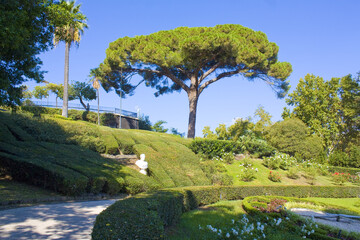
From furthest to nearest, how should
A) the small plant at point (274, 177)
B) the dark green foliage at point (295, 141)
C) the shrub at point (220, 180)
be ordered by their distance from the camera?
the dark green foliage at point (295, 141), the small plant at point (274, 177), the shrub at point (220, 180)

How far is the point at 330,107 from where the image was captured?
32.1 meters

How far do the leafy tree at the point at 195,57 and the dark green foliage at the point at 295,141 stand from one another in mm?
4130

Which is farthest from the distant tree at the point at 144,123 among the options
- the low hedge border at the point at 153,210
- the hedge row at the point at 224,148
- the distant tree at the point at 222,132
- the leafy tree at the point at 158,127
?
the low hedge border at the point at 153,210

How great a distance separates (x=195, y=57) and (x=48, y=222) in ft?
55.8

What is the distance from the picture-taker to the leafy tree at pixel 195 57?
20266 mm

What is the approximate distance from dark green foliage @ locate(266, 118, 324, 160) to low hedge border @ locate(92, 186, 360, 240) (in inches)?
593

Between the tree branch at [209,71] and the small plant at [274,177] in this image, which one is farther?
the tree branch at [209,71]

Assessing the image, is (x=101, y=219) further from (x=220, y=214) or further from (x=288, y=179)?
(x=288, y=179)

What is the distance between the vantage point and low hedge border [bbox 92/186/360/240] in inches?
145

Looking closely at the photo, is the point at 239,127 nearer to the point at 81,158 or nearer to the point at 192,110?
the point at 192,110

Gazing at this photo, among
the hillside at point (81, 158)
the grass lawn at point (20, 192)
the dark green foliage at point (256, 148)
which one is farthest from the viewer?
the dark green foliage at point (256, 148)

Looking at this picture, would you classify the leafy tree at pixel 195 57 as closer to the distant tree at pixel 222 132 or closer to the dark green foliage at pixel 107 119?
the dark green foliage at pixel 107 119

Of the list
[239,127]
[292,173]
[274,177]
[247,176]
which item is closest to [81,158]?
[247,176]

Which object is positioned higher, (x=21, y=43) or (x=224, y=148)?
(x=21, y=43)
